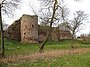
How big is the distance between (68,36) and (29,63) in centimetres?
4685

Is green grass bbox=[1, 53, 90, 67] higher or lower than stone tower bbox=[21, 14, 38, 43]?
lower

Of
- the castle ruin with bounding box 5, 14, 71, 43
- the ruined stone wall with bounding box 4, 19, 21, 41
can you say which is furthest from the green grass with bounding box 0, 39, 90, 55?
the ruined stone wall with bounding box 4, 19, 21, 41

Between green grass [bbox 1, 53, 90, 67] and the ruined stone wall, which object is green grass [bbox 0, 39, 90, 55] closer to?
the ruined stone wall

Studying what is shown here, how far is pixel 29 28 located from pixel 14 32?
4401 millimetres

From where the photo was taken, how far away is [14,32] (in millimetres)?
49656

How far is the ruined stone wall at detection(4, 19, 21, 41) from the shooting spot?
159 feet

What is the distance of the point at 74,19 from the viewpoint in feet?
158

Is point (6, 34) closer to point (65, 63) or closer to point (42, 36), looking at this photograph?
point (42, 36)

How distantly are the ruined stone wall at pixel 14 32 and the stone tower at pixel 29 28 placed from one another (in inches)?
70.8

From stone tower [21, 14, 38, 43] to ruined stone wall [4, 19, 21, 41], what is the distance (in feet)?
5.90

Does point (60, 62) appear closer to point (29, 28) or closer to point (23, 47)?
point (23, 47)

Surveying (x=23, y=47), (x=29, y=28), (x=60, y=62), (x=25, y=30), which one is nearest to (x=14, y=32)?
(x=25, y=30)

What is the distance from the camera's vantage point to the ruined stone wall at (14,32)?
48.4 metres

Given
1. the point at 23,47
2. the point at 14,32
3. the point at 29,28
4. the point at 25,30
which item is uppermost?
the point at 29,28
